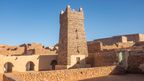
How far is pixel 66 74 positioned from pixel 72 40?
11660 mm

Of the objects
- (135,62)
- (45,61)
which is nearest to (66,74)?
(135,62)

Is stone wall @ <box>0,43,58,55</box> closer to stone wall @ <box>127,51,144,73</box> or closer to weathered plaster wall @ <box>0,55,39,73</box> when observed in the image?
weathered plaster wall @ <box>0,55,39,73</box>

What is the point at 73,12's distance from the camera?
30.2 m

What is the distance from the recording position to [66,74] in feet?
59.0

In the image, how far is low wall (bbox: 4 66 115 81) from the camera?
51.7ft

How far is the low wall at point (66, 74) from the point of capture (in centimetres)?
1575

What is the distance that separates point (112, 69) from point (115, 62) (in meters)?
2.92

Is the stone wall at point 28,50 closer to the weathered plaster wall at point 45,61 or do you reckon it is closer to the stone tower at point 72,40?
the weathered plaster wall at point 45,61

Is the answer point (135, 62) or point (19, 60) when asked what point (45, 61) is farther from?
point (135, 62)

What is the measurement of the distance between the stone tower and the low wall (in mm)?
8579

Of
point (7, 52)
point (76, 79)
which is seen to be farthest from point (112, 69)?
point (7, 52)

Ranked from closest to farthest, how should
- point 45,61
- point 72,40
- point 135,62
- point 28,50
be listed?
point 135,62 < point 72,40 < point 45,61 < point 28,50

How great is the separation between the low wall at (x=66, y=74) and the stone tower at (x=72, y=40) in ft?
28.1

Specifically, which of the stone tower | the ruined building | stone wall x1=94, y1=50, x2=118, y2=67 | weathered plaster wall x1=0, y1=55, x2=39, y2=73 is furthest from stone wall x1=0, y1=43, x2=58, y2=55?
stone wall x1=94, y1=50, x2=118, y2=67
